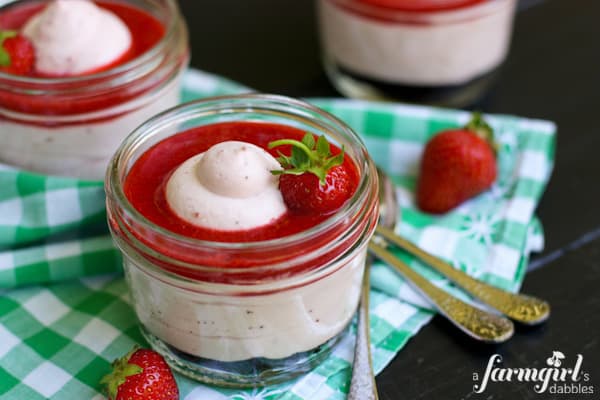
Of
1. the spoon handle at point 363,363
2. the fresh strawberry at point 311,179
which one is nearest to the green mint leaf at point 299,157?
the fresh strawberry at point 311,179

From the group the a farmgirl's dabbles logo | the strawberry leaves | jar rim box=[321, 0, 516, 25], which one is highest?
the strawberry leaves

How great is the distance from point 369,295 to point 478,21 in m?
0.95

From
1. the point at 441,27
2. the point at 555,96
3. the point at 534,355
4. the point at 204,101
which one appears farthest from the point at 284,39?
the point at 534,355

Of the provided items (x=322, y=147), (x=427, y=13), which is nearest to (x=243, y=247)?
(x=322, y=147)

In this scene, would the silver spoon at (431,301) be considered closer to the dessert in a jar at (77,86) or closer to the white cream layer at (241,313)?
the white cream layer at (241,313)

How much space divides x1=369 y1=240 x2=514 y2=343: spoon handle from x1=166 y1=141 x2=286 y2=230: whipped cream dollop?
473 millimetres

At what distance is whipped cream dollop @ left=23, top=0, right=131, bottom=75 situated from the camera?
1931 millimetres

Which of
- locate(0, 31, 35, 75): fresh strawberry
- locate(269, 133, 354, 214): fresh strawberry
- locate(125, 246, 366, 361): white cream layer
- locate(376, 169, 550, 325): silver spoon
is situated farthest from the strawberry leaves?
locate(0, 31, 35, 75): fresh strawberry

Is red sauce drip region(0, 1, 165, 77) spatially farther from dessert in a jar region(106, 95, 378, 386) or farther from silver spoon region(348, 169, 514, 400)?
silver spoon region(348, 169, 514, 400)

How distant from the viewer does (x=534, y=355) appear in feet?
5.69

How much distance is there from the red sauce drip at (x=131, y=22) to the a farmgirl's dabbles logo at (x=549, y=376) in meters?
1.09

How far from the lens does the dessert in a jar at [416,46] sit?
233cm

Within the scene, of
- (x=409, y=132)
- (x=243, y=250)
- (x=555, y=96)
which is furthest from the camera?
(x=555, y=96)

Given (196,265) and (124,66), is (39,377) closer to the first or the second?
(196,265)
